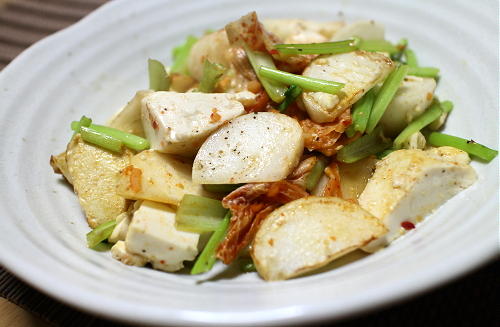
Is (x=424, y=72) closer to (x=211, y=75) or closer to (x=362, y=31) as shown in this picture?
(x=362, y=31)

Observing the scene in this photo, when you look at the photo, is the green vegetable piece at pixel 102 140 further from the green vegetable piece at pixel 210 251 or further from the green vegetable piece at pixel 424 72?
the green vegetable piece at pixel 424 72

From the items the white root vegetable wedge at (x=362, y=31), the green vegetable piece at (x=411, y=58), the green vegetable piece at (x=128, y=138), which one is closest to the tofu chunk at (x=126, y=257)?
the green vegetable piece at (x=128, y=138)

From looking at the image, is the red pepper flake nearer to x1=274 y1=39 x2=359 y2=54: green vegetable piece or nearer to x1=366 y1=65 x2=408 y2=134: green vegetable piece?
x1=366 y1=65 x2=408 y2=134: green vegetable piece

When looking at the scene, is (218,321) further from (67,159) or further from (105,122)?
(105,122)

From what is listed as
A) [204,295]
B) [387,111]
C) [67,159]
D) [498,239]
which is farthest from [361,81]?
[67,159]

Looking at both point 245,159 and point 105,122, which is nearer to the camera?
point 245,159

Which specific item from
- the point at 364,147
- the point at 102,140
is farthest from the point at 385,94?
the point at 102,140
